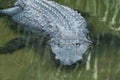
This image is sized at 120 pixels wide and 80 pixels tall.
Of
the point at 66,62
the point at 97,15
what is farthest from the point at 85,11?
the point at 66,62

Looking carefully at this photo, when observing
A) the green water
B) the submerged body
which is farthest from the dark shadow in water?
the submerged body

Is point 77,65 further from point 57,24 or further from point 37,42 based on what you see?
point 57,24

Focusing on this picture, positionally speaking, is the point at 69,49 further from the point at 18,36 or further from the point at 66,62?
the point at 18,36

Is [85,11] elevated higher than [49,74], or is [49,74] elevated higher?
[85,11]

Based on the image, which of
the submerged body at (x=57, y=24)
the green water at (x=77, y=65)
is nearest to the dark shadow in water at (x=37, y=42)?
the green water at (x=77, y=65)

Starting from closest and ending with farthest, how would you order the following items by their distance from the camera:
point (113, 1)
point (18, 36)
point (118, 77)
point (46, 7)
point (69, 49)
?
point (118, 77) → point (69, 49) → point (18, 36) → point (46, 7) → point (113, 1)

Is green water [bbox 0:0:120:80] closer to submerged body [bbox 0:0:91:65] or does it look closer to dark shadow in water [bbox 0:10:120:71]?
dark shadow in water [bbox 0:10:120:71]
